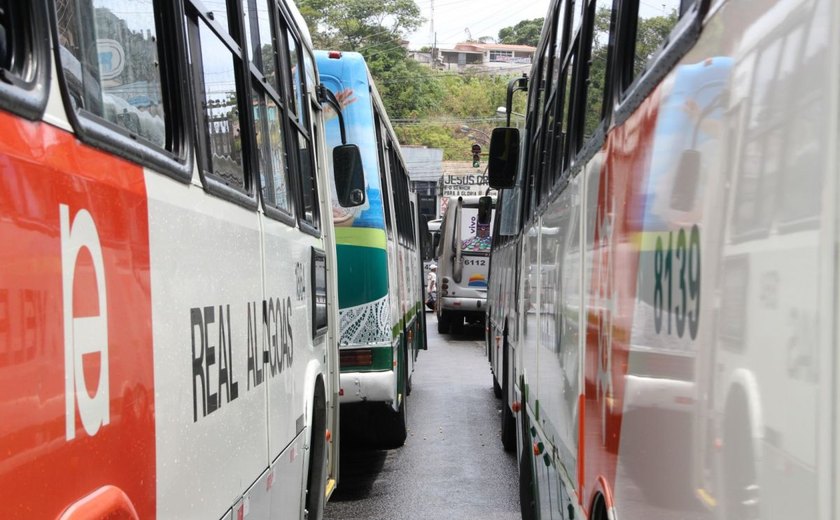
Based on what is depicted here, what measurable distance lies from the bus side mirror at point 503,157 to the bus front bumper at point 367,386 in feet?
6.26

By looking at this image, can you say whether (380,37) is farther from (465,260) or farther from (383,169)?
(383,169)

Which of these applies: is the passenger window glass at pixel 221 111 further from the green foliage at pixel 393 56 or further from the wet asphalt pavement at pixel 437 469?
the green foliage at pixel 393 56

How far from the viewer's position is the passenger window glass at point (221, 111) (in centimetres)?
300

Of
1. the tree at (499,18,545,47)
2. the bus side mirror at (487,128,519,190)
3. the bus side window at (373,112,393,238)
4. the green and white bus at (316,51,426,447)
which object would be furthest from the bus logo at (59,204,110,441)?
the tree at (499,18,545,47)

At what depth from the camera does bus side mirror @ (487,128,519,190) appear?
6984 millimetres

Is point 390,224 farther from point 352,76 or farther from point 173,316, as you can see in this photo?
point 173,316

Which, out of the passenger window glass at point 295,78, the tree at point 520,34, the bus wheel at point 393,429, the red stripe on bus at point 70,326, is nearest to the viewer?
the red stripe on bus at point 70,326

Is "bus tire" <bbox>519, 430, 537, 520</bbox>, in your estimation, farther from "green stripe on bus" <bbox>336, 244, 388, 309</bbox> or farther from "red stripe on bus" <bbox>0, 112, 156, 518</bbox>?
"red stripe on bus" <bbox>0, 112, 156, 518</bbox>

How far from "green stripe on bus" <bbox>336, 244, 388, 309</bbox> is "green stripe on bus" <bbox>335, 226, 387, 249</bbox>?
33mm

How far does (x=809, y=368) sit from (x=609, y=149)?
1.65m

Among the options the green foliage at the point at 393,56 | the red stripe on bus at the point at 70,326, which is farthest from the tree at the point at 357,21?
the red stripe on bus at the point at 70,326

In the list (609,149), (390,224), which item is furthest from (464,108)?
(609,149)

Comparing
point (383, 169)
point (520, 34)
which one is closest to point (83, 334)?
point (383, 169)

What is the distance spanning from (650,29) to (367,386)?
5705 millimetres
